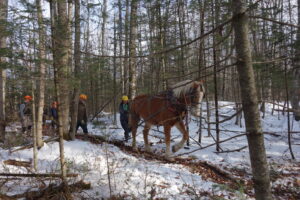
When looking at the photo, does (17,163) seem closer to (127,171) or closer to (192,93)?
(127,171)

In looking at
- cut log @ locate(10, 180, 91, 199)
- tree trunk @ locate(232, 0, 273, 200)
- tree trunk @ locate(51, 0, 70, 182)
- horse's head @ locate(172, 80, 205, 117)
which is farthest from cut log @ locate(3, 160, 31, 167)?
tree trunk @ locate(232, 0, 273, 200)

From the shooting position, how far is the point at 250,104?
1.54m

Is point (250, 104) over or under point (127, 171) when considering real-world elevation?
over

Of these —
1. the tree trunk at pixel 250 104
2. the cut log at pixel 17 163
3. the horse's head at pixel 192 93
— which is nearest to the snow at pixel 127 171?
the cut log at pixel 17 163

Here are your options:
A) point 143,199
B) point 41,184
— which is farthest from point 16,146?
point 143,199

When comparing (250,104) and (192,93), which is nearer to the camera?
(250,104)

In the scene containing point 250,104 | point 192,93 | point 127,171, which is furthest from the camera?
point 192,93

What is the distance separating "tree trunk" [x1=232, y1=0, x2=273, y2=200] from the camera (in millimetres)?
1532

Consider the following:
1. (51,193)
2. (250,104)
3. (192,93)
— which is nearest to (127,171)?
(51,193)

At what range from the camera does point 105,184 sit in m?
3.98

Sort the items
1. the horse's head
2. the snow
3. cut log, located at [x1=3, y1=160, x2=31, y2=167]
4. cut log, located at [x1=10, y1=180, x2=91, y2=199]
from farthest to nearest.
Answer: the horse's head → cut log, located at [x1=3, y1=160, x2=31, y2=167] → the snow → cut log, located at [x1=10, y1=180, x2=91, y2=199]

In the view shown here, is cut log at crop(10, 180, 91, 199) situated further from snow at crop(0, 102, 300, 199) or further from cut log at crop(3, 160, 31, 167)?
cut log at crop(3, 160, 31, 167)

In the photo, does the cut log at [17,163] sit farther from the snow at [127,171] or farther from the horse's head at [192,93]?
the horse's head at [192,93]

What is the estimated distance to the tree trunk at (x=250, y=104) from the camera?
5.03ft
